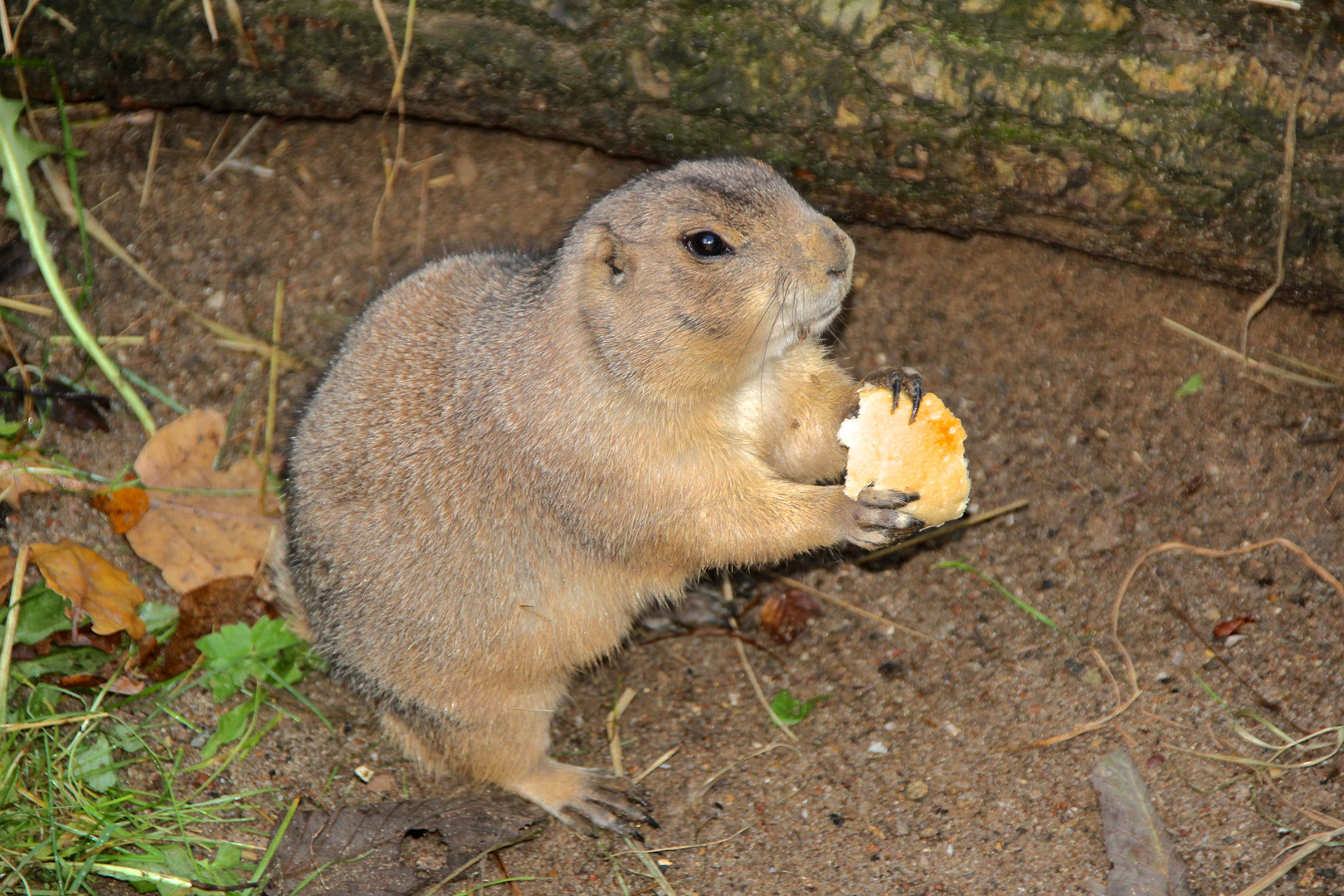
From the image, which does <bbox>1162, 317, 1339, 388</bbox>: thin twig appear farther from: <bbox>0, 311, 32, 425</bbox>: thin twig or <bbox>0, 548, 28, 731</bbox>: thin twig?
<bbox>0, 311, 32, 425</bbox>: thin twig

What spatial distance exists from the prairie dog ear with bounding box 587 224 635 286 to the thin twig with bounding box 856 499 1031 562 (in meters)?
1.83

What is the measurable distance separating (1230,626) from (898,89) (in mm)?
2360

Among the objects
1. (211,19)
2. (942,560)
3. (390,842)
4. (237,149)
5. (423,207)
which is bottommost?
(390,842)

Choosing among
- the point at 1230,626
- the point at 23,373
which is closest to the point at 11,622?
the point at 23,373

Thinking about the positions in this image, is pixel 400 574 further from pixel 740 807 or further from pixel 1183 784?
pixel 1183 784

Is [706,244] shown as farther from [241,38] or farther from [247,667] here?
[241,38]

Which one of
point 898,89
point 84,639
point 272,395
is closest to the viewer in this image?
point 898,89

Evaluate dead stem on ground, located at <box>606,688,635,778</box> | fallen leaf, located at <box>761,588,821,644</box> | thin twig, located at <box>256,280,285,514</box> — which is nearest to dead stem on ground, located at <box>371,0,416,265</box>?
thin twig, located at <box>256,280,285,514</box>

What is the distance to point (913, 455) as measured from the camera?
3.95m

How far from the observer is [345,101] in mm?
5387

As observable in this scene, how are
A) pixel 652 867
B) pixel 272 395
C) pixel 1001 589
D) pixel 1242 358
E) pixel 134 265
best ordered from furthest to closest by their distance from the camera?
pixel 134 265, pixel 272 395, pixel 1242 358, pixel 1001 589, pixel 652 867

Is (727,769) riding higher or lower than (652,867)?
higher

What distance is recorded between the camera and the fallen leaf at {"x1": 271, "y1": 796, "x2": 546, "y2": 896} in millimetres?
4172

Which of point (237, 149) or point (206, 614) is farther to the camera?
point (237, 149)
